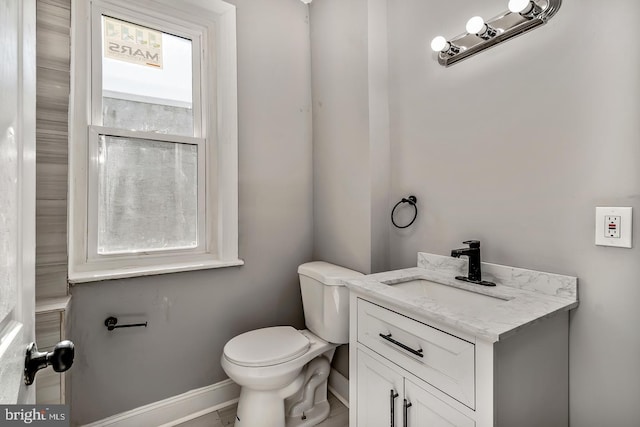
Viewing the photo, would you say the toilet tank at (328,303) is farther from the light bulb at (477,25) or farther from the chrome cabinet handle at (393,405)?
the light bulb at (477,25)

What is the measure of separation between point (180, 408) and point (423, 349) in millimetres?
1419

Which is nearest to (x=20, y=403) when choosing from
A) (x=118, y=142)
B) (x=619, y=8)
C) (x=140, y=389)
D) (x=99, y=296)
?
(x=99, y=296)

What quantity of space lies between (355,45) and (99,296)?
6.09 ft

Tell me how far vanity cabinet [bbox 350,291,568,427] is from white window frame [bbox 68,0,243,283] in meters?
1.00

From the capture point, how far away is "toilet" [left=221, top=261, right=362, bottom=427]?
4.63 feet

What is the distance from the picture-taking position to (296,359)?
147 cm

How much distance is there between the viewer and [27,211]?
0.62 m

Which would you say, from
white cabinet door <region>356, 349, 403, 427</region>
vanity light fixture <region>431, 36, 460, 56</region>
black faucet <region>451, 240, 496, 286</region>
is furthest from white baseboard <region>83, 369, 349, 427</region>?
vanity light fixture <region>431, 36, 460, 56</region>

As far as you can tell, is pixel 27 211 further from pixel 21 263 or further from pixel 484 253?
pixel 484 253

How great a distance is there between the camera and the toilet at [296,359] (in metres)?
1.41

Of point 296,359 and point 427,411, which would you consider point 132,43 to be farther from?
point 427,411

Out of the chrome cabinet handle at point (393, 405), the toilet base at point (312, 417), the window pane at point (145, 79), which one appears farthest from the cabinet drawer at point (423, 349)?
the window pane at point (145, 79)

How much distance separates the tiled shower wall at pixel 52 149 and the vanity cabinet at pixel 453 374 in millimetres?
1261

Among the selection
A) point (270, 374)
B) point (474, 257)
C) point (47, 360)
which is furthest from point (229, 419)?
point (474, 257)
